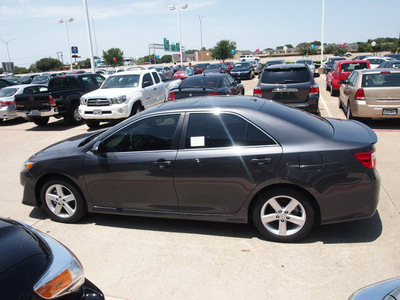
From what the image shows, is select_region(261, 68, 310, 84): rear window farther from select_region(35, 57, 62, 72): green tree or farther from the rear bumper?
A: select_region(35, 57, 62, 72): green tree

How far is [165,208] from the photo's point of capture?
4168 mm

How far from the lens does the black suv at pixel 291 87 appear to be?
9500mm

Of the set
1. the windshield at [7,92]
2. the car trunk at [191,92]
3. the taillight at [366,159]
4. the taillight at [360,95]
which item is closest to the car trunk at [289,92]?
the taillight at [360,95]

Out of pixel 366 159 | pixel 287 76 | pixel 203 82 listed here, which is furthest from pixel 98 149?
pixel 203 82

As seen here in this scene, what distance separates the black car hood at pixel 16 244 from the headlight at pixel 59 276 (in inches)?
4.2

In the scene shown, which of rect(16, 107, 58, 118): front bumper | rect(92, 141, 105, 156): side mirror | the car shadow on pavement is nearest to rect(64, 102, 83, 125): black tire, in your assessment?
rect(16, 107, 58, 118): front bumper

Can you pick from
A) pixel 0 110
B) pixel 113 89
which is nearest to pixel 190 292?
pixel 113 89

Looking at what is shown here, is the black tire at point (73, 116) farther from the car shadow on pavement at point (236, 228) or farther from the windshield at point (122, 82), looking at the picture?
the car shadow on pavement at point (236, 228)

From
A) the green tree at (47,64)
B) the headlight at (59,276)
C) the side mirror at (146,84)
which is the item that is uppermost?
the green tree at (47,64)

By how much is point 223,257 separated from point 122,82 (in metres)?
9.87

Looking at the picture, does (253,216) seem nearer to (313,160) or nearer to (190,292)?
(313,160)

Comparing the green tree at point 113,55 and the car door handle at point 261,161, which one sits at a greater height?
the green tree at point 113,55

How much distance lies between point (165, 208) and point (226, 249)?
89 cm

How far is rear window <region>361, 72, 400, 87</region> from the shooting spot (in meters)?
9.02
